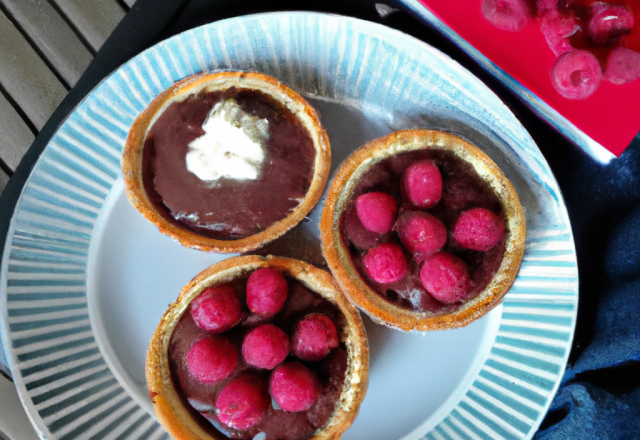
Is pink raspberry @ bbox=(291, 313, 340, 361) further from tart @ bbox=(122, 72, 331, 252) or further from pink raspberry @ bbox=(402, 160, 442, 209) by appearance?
pink raspberry @ bbox=(402, 160, 442, 209)

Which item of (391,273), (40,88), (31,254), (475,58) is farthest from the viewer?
(40,88)

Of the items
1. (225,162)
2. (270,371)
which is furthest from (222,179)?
(270,371)

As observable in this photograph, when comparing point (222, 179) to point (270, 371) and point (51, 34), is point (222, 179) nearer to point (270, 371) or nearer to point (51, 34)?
point (270, 371)

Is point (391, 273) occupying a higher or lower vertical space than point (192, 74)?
lower

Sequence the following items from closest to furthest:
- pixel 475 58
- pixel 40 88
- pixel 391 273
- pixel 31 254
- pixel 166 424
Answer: pixel 391 273
pixel 166 424
pixel 475 58
pixel 31 254
pixel 40 88

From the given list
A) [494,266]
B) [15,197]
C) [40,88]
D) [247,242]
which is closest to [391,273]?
[494,266]

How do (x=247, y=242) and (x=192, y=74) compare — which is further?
(x=192, y=74)

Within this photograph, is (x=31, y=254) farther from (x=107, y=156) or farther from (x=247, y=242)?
(x=247, y=242)
